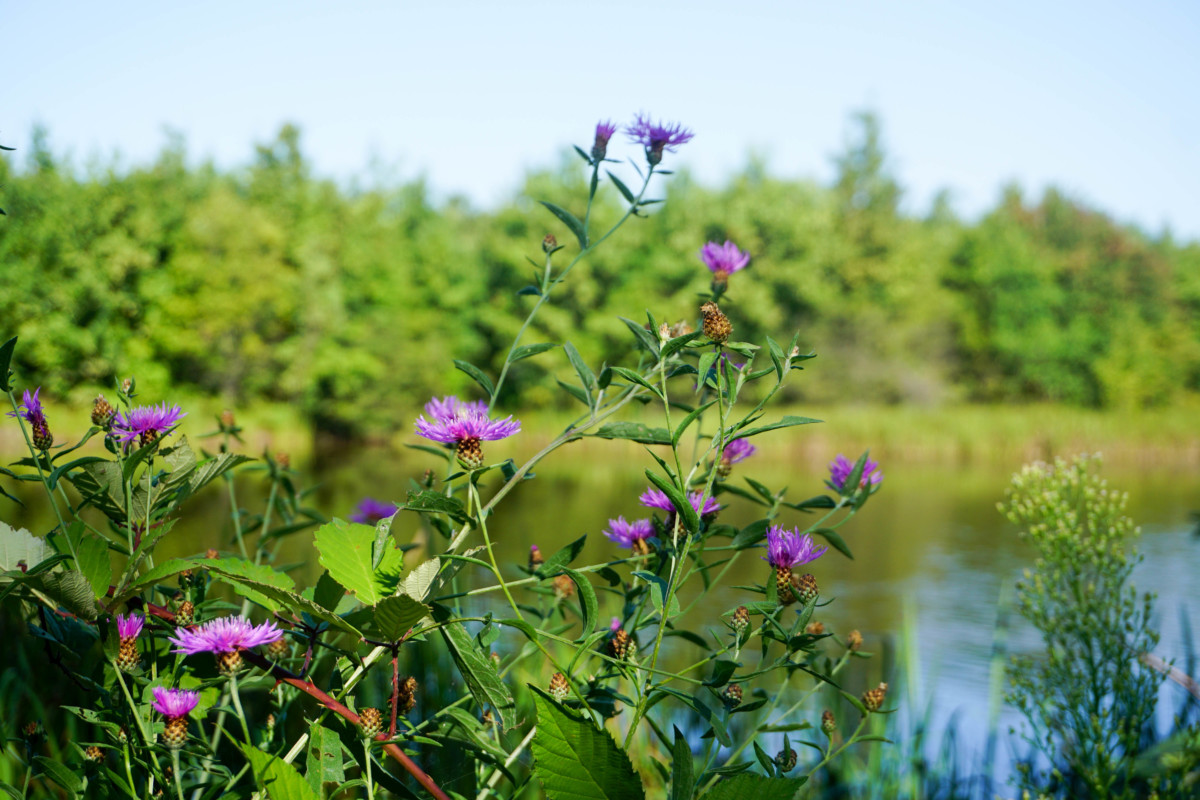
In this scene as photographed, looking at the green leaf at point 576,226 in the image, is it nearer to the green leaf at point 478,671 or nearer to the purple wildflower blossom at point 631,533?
the purple wildflower blossom at point 631,533

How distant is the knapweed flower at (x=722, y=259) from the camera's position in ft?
4.06

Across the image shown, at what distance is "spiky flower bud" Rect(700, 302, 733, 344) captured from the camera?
86cm

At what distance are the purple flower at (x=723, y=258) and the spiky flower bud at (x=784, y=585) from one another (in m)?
0.50

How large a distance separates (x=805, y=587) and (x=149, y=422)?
664 mm

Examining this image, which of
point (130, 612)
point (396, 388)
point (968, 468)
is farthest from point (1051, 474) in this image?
point (396, 388)

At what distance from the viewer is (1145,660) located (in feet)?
5.76

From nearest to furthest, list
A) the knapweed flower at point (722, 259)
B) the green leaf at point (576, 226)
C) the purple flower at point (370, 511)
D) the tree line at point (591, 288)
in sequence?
the green leaf at point (576, 226), the knapweed flower at point (722, 259), the purple flower at point (370, 511), the tree line at point (591, 288)

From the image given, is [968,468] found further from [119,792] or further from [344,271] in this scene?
[119,792]

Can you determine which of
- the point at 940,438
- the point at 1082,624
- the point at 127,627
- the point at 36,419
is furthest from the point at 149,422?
the point at 940,438

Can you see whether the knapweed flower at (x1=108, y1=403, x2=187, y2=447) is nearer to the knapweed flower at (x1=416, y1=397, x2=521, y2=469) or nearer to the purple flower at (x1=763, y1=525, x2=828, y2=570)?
the knapweed flower at (x1=416, y1=397, x2=521, y2=469)

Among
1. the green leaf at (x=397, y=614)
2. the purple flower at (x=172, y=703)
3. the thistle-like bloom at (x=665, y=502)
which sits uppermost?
the thistle-like bloom at (x=665, y=502)

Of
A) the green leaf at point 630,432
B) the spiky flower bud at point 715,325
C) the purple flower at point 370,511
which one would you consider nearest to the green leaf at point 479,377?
the green leaf at point 630,432

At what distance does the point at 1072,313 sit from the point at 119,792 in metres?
33.4

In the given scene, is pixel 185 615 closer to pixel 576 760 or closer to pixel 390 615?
pixel 390 615
